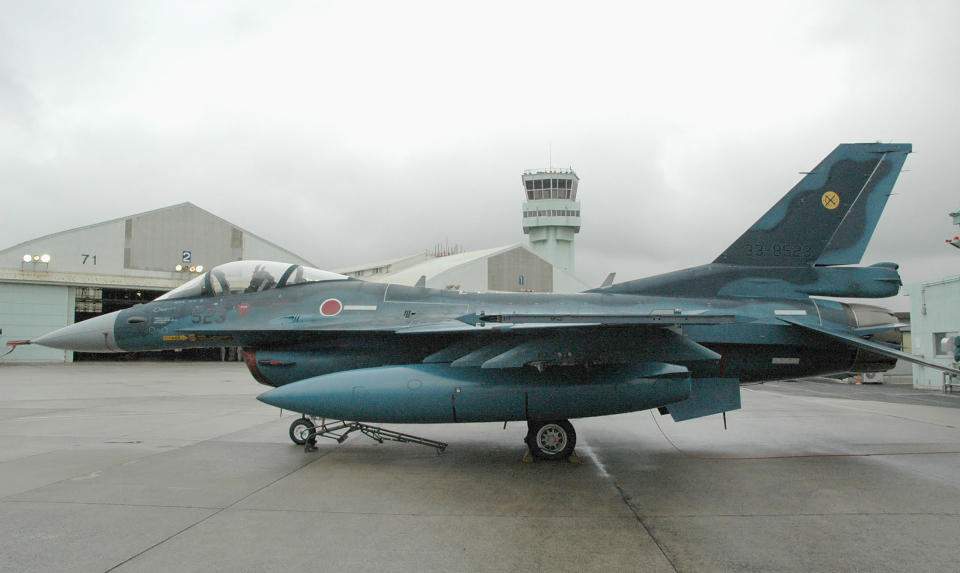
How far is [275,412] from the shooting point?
11.6 meters

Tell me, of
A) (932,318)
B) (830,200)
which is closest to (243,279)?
(830,200)

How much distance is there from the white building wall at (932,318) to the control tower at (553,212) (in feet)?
115

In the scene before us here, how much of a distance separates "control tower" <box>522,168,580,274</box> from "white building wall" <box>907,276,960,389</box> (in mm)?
34937

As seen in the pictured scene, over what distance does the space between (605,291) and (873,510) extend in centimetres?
392

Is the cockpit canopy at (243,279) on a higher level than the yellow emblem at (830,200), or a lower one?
lower

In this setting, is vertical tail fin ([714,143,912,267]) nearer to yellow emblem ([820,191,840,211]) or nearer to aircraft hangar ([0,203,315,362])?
yellow emblem ([820,191,840,211])

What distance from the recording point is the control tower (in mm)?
54500

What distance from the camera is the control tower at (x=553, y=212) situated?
54500mm

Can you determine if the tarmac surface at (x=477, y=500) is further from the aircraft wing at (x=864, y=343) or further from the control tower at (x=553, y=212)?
the control tower at (x=553, y=212)

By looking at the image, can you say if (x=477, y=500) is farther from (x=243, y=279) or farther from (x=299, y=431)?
(x=243, y=279)

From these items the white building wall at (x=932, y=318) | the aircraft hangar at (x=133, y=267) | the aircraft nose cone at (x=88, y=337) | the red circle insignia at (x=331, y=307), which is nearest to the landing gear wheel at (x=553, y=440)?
the red circle insignia at (x=331, y=307)

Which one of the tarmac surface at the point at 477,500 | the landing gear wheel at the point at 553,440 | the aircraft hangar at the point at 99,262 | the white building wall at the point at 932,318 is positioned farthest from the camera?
the aircraft hangar at the point at 99,262

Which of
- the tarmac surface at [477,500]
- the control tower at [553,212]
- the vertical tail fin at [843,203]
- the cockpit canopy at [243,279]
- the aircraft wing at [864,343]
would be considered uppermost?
the control tower at [553,212]

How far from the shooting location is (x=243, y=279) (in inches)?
307
